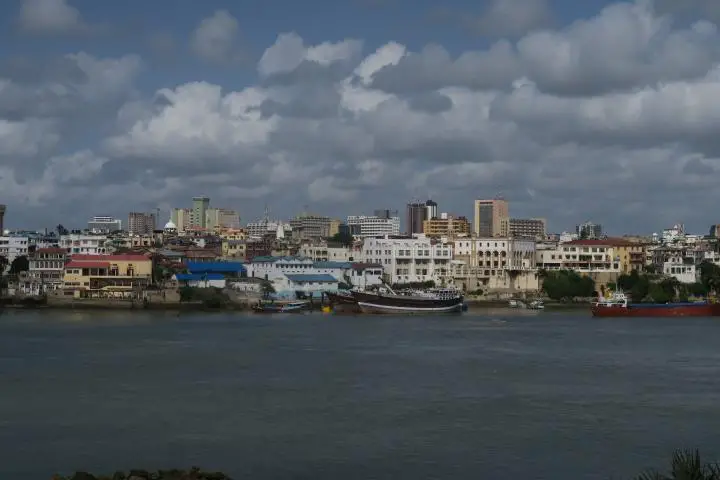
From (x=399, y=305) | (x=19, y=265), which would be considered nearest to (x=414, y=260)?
(x=399, y=305)

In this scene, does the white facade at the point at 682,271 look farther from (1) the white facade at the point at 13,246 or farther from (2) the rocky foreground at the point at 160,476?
(2) the rocky foreground at the point at 160,476

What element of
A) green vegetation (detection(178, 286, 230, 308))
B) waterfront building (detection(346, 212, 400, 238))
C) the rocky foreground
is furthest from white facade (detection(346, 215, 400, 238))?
the rocky foreground

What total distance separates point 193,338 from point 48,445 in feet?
62.3

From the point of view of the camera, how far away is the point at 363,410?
60.2 feet

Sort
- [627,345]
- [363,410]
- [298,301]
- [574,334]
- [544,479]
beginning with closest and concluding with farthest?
[544,479], [363,410], [627,345], [574,334], [298,301]

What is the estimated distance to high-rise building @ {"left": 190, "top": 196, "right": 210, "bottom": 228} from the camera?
150 m

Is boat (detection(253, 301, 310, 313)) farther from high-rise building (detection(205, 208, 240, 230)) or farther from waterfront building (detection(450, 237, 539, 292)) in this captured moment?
high-rise building (detection(205, 208, 240, 230))

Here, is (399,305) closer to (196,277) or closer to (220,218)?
(196,277)

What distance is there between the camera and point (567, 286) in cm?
6494

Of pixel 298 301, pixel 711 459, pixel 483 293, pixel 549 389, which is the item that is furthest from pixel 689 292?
pixel 711 459

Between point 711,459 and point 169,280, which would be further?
point 169,280

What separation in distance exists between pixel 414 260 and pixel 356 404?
52198mm

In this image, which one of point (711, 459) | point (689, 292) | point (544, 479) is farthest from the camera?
point (689, 292)

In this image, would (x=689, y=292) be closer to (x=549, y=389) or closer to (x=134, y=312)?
(x=134, y=312)
